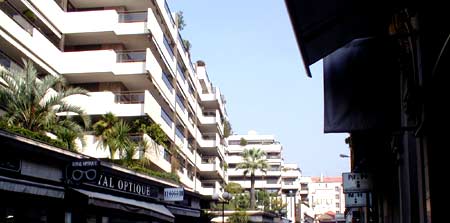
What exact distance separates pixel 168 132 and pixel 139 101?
6.23 meters

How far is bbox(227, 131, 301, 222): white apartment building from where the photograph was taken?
11156cm

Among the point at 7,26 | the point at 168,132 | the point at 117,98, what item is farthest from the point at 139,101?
the point at 7,26

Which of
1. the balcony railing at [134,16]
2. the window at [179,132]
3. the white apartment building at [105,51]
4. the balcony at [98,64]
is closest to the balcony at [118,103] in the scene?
the white apartment building at [105,51]

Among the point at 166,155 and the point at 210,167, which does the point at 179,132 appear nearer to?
the point at 166,155

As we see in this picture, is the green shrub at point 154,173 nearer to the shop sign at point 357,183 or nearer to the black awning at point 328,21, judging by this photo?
the shop sign at point 357,183

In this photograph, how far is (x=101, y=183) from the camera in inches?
904

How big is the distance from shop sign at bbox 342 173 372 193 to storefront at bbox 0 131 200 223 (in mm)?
8060

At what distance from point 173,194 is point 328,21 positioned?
86.0 ft

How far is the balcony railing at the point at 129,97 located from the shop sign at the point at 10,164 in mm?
20749

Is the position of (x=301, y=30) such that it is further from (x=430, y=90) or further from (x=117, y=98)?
(x=117, y=98)

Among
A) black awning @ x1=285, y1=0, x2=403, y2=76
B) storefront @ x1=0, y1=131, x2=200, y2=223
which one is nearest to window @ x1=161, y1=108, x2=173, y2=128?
storefront @ x1=0, y1=131, x2=200, y2=223

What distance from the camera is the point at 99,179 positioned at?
21000mm

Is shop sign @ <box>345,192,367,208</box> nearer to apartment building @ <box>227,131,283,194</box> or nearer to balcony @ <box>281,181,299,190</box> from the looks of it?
apartment building @ <box>227,131,283,194</box>

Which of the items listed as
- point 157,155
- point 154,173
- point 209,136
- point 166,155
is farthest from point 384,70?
point 209,136
